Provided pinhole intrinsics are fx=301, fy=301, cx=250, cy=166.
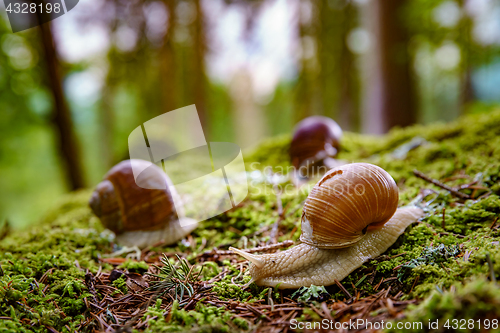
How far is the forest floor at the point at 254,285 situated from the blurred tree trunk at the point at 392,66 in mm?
4255

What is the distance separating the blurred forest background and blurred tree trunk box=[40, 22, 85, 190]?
0.02 m

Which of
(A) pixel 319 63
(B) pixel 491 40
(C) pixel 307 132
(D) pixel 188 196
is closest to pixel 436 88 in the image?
(B) pixel 491 40

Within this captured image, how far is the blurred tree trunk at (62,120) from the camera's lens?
651 centimetres

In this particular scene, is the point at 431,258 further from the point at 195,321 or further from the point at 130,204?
the point at 130,204

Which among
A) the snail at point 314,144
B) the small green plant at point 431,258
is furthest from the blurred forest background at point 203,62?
the small green plant at point 431,258

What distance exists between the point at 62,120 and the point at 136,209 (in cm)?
528

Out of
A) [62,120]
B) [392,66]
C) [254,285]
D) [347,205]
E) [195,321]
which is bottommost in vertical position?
[254,285]

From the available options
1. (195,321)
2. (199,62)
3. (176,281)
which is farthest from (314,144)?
(199,62)

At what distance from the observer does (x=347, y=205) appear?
6.54 ft

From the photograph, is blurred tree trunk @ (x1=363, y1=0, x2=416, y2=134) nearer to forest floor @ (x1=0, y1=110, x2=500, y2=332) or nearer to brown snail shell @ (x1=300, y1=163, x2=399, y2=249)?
forest floor @ (x1=0, y1=110, x2=500, y2=332)

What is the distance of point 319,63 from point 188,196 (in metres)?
9.00

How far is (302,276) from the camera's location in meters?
2.06

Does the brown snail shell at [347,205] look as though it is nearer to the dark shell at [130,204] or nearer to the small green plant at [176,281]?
the small green plant at [176,281]

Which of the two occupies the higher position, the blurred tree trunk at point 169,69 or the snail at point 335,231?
the blurred tree trunk at point 169,69
